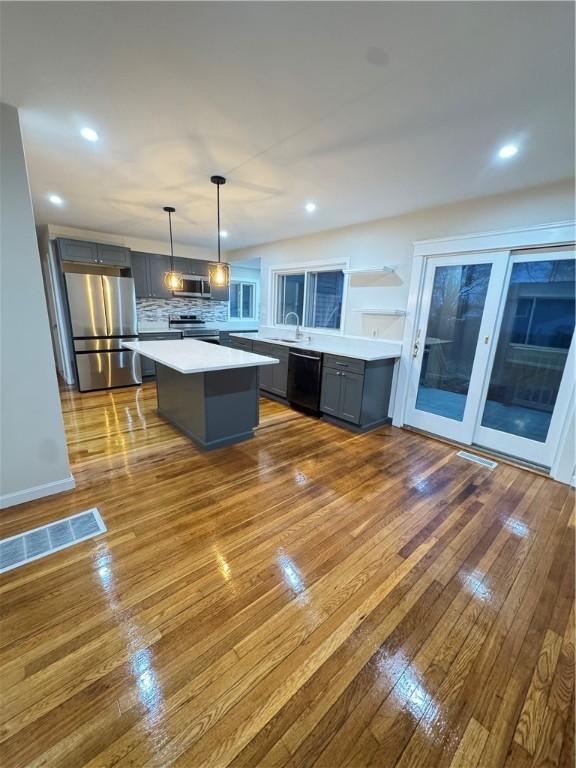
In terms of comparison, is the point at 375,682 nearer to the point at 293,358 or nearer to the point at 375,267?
the point at 293,358

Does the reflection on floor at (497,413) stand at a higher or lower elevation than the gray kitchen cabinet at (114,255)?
lower

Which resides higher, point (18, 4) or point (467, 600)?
point (18, 4)

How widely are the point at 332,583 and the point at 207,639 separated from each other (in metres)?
0.66

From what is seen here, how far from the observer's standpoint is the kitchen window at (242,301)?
717cm

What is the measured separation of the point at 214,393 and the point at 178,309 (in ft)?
12.8

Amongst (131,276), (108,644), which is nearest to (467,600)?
(108,644)

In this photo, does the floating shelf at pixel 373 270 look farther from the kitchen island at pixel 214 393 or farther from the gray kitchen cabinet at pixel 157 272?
the gray kitchen cabinet at pixel 157 272

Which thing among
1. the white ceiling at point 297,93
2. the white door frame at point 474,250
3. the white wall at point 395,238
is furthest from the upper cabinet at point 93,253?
the white door frame at point 474,250

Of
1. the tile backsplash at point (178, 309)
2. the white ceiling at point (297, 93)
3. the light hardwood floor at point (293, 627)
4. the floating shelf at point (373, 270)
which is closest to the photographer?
the light hardwood floor at point (293, 627)

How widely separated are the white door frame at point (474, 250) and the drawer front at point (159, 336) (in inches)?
159

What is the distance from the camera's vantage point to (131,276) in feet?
17.5

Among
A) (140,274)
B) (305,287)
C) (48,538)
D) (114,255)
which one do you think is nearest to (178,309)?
(140,274)

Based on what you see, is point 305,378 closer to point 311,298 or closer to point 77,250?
point 311,298

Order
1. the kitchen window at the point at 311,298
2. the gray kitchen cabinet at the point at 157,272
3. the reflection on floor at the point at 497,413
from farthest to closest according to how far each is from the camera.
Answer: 1. the gray kitchen cabinet at the point at 157,272
2. the kitchen window at the point at 311,298
3. the reflection on floor at the point at 497,413
